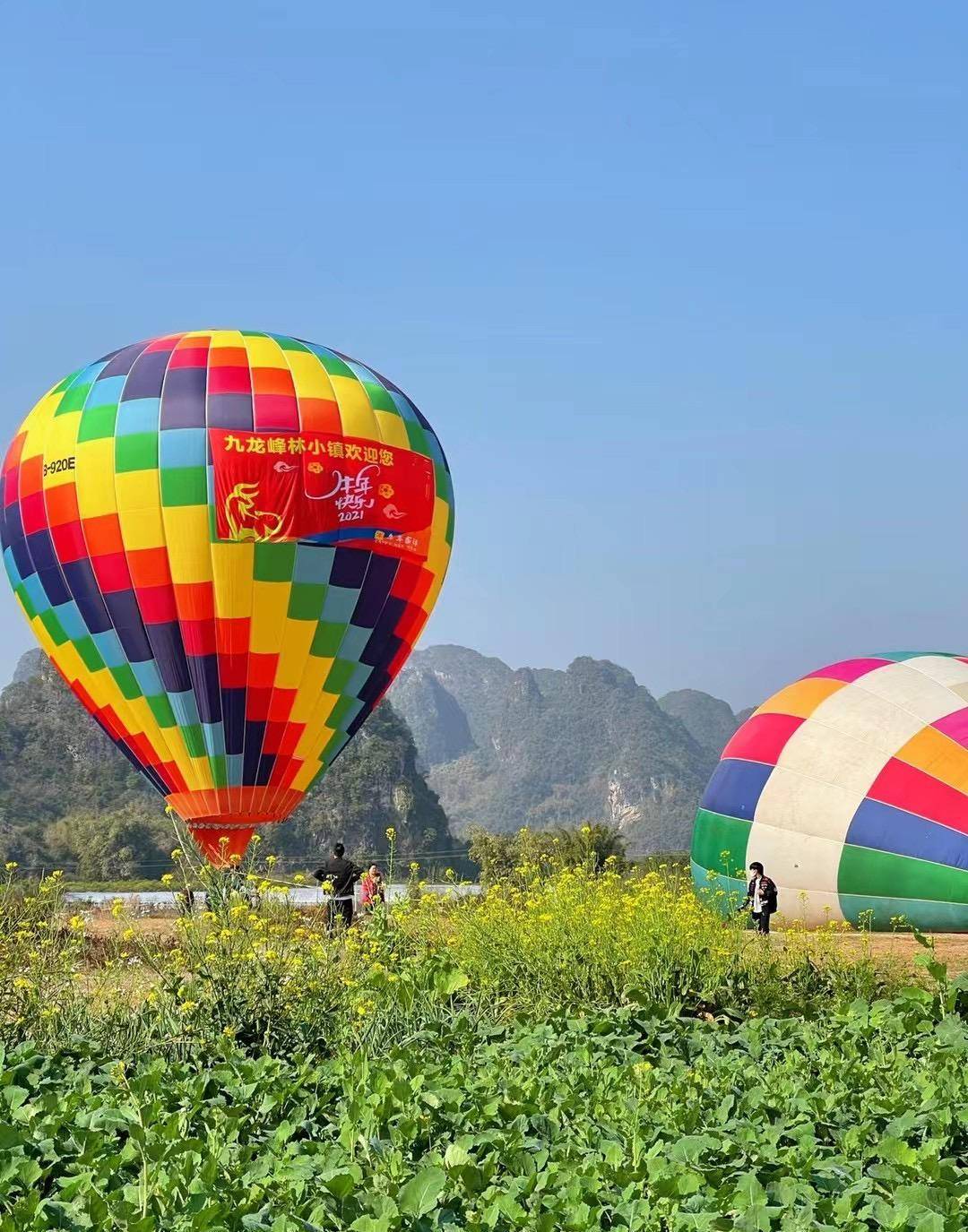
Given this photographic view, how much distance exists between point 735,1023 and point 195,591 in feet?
44.0

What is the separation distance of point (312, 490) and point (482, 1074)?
15140 millimetres

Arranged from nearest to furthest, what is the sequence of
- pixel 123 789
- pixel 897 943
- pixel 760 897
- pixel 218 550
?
pixel 897 943 < pixel 760 897 < pixel 218 550 < pixel 123 789

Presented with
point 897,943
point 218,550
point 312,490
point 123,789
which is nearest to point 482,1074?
point 897,943

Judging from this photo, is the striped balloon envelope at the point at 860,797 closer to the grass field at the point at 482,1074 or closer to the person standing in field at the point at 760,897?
the person standing in field at the point at 760,897

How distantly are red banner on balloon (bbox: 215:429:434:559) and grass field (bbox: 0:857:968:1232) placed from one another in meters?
10.4

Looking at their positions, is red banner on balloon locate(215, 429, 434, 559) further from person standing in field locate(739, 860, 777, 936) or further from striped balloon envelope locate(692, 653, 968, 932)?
person standing in field locate(739, 860, 777, 936)

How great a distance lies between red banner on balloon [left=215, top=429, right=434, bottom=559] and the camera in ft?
68.4

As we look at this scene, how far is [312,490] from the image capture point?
21219mm

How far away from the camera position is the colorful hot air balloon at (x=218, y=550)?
20.8m

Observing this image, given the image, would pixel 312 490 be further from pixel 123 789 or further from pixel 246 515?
pixel 123 789

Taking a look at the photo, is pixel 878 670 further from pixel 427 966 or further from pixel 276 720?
pixel 427 966

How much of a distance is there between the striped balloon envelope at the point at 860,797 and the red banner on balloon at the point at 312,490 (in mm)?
6580

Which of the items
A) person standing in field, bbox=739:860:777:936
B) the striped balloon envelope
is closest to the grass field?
person standing in field, bbox=739:860:777:936

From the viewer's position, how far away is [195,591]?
20844 mm
